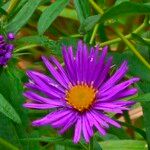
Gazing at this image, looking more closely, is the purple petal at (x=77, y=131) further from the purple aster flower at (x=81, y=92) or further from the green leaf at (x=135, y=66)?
the green leaf at (x=135, y=66)

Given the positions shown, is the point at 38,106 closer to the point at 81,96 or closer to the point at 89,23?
the point at 81,96

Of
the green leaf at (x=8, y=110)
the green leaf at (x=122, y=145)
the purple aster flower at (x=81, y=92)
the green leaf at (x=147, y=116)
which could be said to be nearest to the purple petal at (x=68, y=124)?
the purple aster flower at (x=81, y=92)

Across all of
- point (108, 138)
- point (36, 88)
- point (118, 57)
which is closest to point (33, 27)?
point (108, 138)

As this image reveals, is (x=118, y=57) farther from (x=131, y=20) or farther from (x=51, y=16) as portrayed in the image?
(x=131, y=20)

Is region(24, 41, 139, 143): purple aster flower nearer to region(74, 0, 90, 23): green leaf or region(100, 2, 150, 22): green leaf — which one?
region(100, 2, 150, 22): green leaf

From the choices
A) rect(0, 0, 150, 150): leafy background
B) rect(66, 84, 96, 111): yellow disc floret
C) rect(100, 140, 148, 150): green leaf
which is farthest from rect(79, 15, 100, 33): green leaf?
rect(100, 140, 148, 150): green leaf

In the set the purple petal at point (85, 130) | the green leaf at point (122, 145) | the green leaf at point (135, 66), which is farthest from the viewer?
the green leaf at point (122, 145)

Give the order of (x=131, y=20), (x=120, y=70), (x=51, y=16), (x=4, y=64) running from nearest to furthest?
(x=120, y=70) → (x=4, y=64) → (x=51, y=16) → (x=131, y=20)
